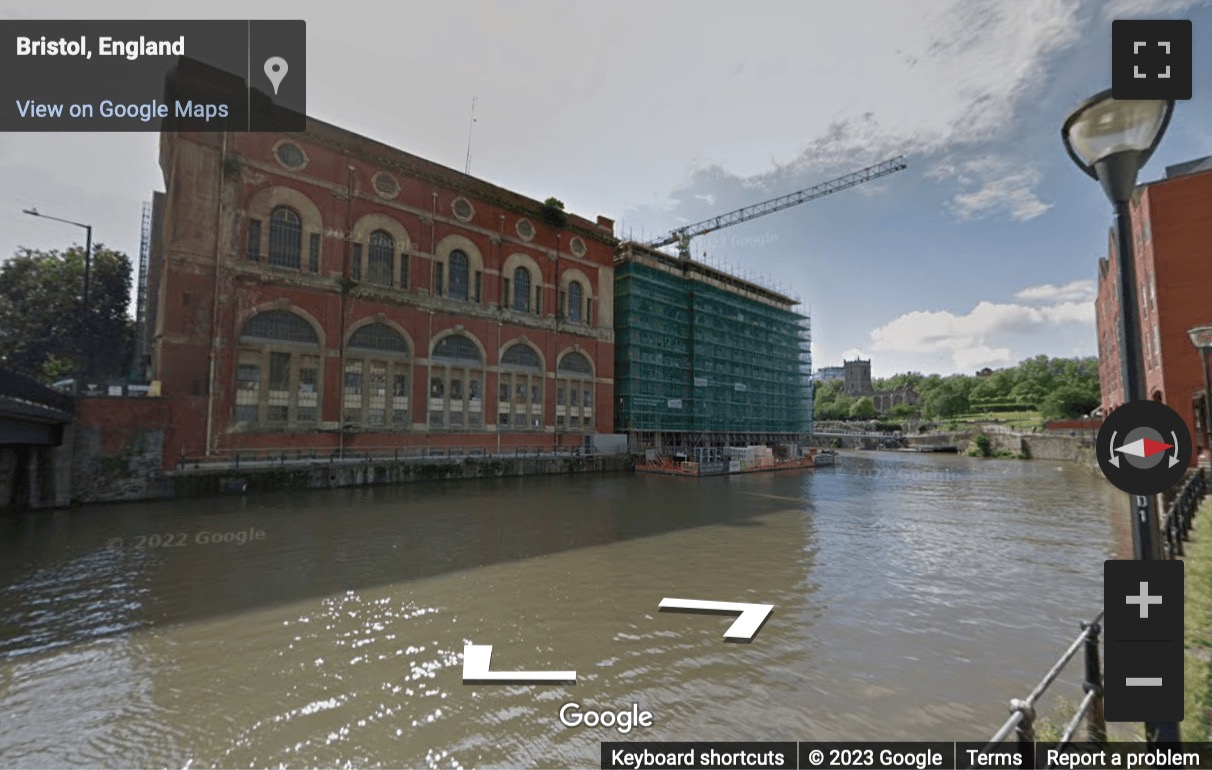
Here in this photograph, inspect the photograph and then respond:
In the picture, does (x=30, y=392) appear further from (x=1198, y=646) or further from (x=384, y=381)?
(x=1198, y=646)

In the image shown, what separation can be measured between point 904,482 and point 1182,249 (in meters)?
18.0

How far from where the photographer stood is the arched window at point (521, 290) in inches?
1542

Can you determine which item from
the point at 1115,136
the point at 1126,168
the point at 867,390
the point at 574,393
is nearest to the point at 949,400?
the point at 867,390

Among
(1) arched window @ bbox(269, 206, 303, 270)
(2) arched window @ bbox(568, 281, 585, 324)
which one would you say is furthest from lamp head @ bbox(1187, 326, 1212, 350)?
(2) arched window @ bbox(568, 281, 585, 324)

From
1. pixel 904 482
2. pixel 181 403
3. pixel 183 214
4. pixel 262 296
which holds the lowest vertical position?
pixel 904 482

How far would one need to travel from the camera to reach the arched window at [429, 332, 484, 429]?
33537mm

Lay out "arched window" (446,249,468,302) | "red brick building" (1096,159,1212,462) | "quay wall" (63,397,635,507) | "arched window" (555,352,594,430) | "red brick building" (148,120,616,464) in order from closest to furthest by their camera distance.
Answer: "quay wall" (63,397,635,507) < "red brick building" (1096,159,1212,462) < "red brick building" (148,120,616,464) < "arched window" (446,249,468,302) < "arched window" (555,352,594,430)

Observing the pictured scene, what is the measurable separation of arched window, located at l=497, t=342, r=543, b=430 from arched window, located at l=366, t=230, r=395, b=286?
30.7 feet

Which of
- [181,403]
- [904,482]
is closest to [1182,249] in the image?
[904,482]

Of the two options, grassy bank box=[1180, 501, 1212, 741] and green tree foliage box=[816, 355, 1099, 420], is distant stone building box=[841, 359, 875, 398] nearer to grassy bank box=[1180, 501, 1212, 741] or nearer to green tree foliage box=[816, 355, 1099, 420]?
green tree foliage box=[816, 355, 1099, 420]

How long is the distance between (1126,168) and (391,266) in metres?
34.3

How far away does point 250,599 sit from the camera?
9.77 meters

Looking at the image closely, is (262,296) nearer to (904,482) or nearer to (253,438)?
(253,438)

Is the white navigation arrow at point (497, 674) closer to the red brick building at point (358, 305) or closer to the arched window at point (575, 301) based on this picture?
the red brick building at point (358, 305)
